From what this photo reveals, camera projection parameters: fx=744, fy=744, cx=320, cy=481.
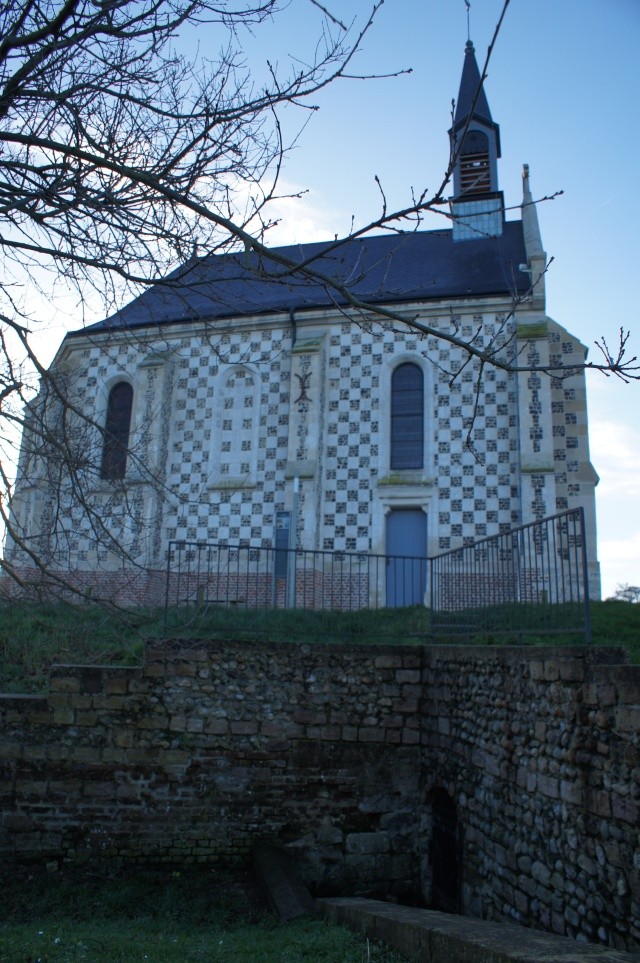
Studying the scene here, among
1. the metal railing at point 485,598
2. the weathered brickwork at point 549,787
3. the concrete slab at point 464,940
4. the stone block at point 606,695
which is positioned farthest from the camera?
the metal railing at point 485,598

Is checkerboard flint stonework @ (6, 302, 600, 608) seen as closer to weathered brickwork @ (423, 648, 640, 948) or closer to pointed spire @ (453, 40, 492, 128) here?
weathered brickwork @ (423, 648, 640, 948)

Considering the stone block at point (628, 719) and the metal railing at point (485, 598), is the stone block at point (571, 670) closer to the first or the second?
the metal railing at point (485, 598)

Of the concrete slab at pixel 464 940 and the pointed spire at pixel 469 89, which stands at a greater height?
the pointed spire at pixel 469 89

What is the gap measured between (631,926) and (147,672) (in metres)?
5.84

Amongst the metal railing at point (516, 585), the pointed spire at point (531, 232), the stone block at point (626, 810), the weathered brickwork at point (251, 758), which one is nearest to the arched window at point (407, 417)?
the pointed spire at point (531, 232)

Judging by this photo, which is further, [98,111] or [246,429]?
[246,429]

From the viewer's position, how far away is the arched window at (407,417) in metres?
16.4

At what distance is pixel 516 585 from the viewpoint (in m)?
7.21

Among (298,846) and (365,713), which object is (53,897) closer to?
(298,846)

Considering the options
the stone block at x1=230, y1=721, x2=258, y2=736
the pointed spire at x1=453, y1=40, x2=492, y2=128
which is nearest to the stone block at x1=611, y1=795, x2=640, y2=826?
the stone block at x1=230, y1=721, x2=258, y2=736

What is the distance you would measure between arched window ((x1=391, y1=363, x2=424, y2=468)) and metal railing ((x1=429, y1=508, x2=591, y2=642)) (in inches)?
269

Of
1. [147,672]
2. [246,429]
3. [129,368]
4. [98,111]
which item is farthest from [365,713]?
[129,368]

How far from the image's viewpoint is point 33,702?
8453mm

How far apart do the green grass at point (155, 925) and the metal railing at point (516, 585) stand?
9.13 ft
